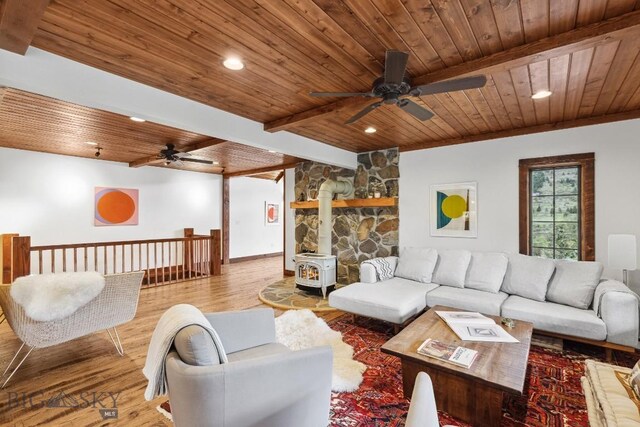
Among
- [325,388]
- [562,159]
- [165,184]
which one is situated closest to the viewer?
[325,388]

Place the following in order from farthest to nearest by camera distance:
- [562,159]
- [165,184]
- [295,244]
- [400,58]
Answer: [165,184] < [295,244] < [562,159] < [400,58]

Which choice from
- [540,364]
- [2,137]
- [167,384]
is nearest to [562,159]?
[540,364]

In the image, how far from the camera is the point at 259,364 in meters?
1.51

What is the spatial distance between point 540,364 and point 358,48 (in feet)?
10.4

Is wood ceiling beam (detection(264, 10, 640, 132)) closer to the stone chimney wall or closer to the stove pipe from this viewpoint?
the stone chimney wall

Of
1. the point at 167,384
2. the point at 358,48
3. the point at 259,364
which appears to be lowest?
the point at 167,384

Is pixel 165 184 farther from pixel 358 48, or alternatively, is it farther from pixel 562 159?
pixel 562 159

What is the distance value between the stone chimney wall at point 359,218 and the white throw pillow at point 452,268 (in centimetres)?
113

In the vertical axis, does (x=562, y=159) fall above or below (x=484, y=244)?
above

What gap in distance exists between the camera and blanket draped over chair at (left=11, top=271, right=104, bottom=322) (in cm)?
239

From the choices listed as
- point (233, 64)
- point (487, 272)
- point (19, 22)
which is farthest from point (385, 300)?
point (19, 22)

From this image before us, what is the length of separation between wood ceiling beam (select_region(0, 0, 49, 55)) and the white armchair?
1.84 metres

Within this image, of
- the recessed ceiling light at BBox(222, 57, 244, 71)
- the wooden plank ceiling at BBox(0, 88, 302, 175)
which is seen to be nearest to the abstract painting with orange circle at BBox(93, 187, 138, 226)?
the wooden plank ceiling at BBox(0, 88, 302, 175)

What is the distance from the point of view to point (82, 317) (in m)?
2.65
